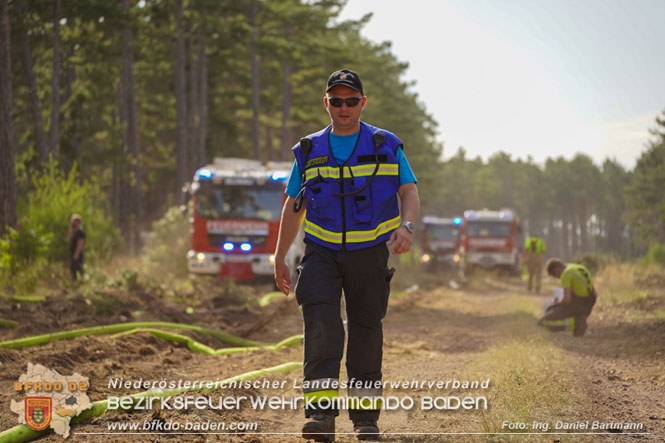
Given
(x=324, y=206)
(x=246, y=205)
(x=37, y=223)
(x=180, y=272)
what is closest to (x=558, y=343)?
(x=324, y=206)

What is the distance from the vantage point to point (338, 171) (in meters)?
4.25

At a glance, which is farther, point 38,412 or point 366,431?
point 38,412

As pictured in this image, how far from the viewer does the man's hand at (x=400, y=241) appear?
4.04 m

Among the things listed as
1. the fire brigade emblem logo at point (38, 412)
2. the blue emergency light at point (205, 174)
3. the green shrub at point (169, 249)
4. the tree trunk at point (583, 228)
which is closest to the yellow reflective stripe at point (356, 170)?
the fire brigade emblem logo at point (38, 412)

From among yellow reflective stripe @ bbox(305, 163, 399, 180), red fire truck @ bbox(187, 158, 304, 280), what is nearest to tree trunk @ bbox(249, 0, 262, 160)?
red fire truck @ bbox(187, 158, 304, 280)

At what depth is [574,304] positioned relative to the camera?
404 inches

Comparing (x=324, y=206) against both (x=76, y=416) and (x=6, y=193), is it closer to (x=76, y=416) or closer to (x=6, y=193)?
(x=76, y=416)

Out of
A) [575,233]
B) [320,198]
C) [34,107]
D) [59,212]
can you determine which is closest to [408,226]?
[320,198]

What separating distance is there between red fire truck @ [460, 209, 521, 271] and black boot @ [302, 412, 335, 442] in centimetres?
2759

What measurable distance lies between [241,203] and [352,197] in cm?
1344

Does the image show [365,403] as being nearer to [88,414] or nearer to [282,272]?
[282,272]

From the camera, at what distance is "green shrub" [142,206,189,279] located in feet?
65.5

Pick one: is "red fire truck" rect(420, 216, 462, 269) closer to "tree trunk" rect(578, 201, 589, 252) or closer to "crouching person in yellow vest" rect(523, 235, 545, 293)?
"crouching person in yellow vest" rect(523, 235, 545, 293)

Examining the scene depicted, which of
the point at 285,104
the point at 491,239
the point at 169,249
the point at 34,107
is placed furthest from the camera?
the point at 285,104
